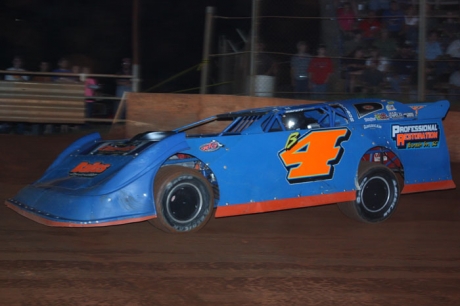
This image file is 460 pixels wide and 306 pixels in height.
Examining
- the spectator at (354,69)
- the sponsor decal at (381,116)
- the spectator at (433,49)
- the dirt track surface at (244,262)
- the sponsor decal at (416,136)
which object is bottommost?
the dirt track surface at (244,262)

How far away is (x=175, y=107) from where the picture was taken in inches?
456

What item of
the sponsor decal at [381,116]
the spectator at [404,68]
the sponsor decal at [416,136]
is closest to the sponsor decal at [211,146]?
the sponsor decal at [381,116]

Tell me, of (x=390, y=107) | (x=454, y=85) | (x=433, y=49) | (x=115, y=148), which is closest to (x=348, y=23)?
(x=433, y=49)

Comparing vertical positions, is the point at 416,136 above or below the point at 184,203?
above

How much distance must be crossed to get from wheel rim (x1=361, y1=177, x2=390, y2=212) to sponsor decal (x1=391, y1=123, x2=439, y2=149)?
1.64ft

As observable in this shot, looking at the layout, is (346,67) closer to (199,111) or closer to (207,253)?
(199,111)

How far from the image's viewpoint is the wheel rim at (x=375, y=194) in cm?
759

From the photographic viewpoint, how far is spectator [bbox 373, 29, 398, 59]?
445 inches

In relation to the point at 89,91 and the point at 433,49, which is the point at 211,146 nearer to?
the point at 433,49

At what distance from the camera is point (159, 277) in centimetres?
532

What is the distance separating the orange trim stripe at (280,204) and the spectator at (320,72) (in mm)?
4185

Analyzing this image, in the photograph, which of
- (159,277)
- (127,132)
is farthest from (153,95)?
(159,277)

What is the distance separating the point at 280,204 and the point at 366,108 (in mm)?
1626

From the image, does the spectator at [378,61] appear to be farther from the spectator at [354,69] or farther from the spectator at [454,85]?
the spectator at [454,85]
